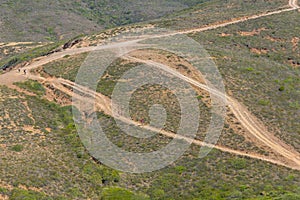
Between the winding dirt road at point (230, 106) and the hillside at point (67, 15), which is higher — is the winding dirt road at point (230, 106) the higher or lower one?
the higher one

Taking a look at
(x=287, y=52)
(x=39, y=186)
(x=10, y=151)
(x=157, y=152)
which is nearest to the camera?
(x=39, y=186)

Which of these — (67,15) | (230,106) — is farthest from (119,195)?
(67,15)

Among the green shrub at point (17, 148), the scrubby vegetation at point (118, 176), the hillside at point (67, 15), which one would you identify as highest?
the green shrub at point (17, 148)

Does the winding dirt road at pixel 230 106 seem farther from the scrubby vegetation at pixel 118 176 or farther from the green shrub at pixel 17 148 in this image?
the green shrub at pixel 17 148

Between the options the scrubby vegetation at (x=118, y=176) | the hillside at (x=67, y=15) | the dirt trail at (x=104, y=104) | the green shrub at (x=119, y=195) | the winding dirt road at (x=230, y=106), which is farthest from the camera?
the hillside at (x=67, y=15)

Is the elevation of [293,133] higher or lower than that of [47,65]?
lower

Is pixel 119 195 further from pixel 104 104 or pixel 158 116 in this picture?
pixel 104 104

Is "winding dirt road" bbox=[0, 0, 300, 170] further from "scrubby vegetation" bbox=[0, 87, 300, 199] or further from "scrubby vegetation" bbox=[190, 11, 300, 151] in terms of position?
"scrubby vegetation" bbox=[0, 87, 300, 199]

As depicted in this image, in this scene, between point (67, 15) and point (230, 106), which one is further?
point (67, 15)

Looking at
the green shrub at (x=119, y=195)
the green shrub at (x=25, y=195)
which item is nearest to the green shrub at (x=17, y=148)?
the green shrub at (x=25, y=195)

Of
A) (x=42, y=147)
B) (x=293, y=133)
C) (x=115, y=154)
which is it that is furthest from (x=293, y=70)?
(x=42, y=147)

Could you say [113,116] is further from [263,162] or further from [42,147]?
[263,162]
